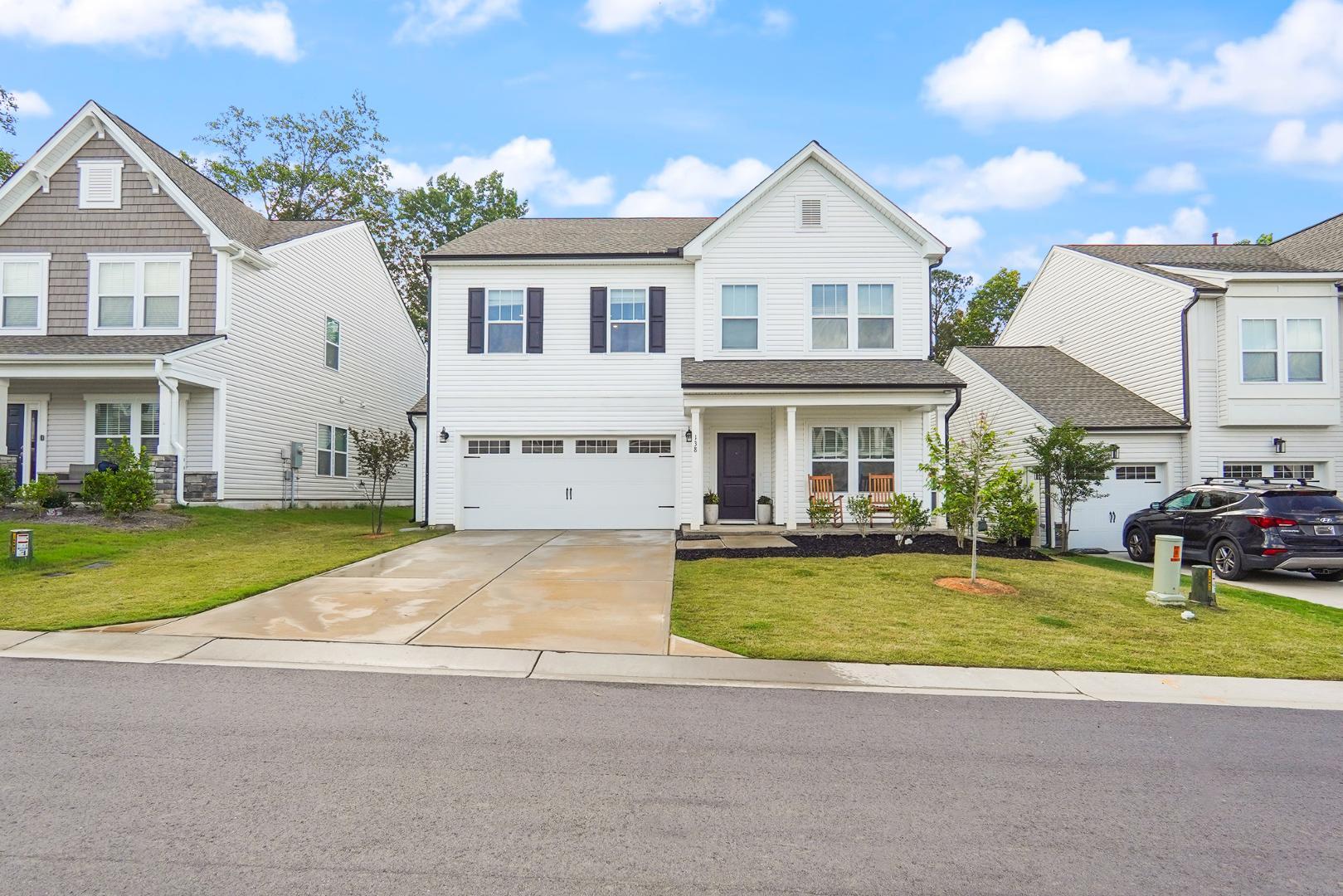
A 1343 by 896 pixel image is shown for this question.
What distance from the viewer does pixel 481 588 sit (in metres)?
10.1

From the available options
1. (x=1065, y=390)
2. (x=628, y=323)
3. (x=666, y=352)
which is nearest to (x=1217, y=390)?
(x=1065, y=390)

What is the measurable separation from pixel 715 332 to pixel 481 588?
937cm

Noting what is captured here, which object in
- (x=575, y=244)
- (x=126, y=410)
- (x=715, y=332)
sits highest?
(x=575, y=244)

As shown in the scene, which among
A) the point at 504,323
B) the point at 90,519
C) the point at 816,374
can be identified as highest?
the point at 504,323

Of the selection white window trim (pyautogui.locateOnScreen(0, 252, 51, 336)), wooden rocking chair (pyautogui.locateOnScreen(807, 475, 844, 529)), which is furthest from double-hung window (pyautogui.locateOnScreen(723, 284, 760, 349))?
white window trim (pyautogui.locateOnScreen(0, 252, 51, 336))

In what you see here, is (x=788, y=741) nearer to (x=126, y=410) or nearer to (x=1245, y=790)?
(x=1245, y=790)

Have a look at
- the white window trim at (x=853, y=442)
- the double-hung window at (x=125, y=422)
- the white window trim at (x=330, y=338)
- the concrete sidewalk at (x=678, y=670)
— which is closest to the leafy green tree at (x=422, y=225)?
the white window trim at (x=330, y=338)

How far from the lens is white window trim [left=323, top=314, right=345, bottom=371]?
73.9 feet

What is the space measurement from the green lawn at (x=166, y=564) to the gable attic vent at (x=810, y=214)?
1076cm

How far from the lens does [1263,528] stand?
487 inches

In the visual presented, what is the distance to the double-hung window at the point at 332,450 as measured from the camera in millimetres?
22500

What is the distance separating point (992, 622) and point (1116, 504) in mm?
10963

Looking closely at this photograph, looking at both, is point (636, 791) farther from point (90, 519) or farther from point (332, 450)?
point (332, 450)

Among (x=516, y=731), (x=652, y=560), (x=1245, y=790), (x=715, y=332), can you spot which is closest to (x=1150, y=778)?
(x=1245, y=790)
